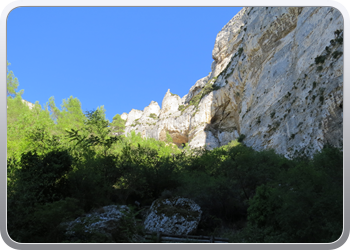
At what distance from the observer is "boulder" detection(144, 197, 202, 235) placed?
12.3 meters

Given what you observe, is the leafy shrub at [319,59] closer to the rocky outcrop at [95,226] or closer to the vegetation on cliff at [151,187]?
the vegetation on cliff at [151,187]

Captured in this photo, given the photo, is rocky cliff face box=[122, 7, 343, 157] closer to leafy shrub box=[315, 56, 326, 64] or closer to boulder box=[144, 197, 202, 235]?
leafy shrub box=[315, 56, 326, 64]

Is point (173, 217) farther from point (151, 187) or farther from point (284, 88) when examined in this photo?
point (284, 88)

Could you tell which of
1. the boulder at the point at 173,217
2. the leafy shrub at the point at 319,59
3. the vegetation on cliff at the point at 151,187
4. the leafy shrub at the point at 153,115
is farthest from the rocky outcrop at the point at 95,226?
the leafy shrub at the point at 153,115

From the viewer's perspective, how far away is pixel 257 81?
121 ft

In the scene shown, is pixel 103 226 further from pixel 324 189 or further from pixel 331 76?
pixel 331 76

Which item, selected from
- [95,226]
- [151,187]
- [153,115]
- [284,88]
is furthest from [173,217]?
[153,115]

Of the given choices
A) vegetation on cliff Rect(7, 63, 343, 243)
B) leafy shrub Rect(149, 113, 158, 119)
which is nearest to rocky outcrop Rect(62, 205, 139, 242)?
vegetation on cliff Rect(7, 63, 343, 243)

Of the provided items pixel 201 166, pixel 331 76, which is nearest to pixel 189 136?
pixel 201 166

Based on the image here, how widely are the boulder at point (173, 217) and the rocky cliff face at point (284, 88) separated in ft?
24.4

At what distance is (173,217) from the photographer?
41.5 ft

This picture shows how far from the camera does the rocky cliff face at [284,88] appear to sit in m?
19.6

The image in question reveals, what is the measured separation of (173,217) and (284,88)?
22174mm

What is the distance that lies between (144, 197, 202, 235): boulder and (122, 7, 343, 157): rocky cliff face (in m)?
7.43
